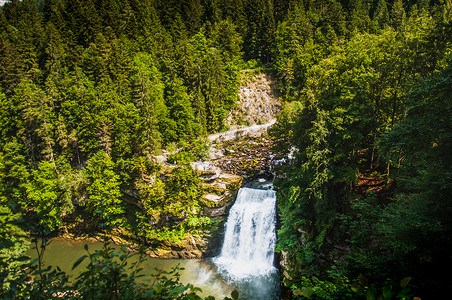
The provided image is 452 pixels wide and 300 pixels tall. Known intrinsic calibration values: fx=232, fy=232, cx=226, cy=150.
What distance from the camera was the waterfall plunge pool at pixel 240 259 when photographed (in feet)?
51.3

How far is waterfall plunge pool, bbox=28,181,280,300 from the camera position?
51.3 ft

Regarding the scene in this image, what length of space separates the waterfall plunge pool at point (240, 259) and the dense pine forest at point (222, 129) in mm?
2206

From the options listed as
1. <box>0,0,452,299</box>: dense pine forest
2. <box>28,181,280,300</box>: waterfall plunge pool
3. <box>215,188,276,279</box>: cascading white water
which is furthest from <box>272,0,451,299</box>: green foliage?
<box>215,188,276,279</box>: cascading white water

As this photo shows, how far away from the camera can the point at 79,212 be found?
2267 centimetres

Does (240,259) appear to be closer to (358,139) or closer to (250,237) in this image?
(250,237)

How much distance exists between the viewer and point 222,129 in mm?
29891

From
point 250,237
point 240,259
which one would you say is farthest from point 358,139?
point 240,259

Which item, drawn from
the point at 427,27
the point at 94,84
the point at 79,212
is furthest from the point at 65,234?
the point at 427,27

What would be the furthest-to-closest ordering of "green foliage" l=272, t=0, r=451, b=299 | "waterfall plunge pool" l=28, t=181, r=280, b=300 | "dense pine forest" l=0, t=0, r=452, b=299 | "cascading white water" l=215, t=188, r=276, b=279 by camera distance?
1. "cascading white water" l=215, t=188, r=276, b=279
2. "waterfall plunge pool" l=28, t=181, r=280, b=300
3. "green foliage" l=272, t=0, r=451, b=299
4. "dense pine forest" l=0, t=0, r=452, b=299

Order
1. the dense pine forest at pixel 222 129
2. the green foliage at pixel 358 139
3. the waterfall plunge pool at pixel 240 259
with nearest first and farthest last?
1. the dense pine forest at pixel 222 129
2. the green foliage at pixel 358 139
3. the waterfall plunge pool at pixel 240 259

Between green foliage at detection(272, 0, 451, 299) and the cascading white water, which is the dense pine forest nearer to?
green foliage at detection(272, 0, 451, 299)

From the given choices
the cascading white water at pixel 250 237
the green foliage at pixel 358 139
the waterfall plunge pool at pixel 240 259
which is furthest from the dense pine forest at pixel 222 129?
the cascading white water at pixel 250 237

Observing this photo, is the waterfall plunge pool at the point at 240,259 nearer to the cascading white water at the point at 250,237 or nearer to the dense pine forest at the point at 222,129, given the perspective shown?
the cascading white water at the point at 250,237

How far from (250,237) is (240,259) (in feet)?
6.14
